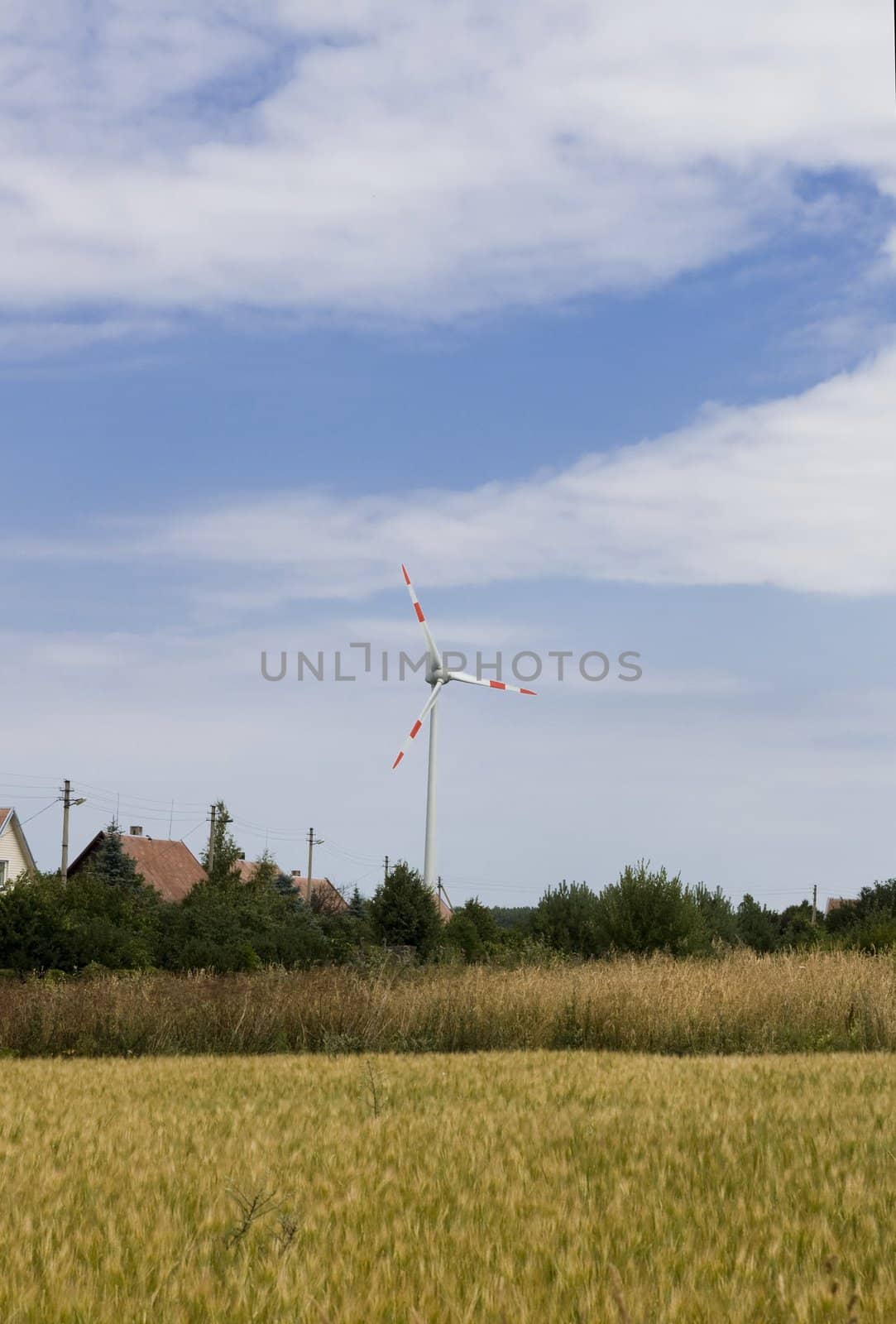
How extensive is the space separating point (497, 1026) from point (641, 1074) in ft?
13.5

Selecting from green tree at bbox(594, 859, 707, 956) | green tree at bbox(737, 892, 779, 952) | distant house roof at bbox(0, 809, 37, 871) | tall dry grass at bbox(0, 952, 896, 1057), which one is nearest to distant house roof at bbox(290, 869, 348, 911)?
distant house roof at bbox(0, 809, 37, 871)

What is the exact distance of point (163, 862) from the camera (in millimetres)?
58000

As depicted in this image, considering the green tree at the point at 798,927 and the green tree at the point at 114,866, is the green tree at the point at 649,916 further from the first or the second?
→ the green tree at the point at 114,866

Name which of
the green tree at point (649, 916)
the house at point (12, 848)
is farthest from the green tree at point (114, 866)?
the green tree at point (649, 916)

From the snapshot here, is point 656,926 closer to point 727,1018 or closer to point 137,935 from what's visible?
point 137,935

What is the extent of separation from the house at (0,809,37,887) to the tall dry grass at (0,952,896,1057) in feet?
121

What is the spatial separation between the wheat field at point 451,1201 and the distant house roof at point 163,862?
153 ft

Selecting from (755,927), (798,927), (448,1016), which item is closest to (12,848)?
(755,927)

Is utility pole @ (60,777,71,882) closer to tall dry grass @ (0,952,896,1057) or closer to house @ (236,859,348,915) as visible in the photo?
house @ (236,859,348,915)

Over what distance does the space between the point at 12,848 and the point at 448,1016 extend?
134 feet

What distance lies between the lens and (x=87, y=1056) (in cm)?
1406

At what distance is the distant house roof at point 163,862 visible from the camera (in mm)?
55531

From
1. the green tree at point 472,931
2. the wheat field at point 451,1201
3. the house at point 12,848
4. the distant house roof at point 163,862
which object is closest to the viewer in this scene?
the wheat field at point 451,1201

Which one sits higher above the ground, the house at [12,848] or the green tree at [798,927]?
the house at [12,848]
